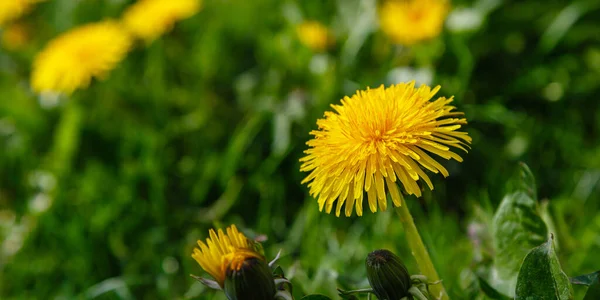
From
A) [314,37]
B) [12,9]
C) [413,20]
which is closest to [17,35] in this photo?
[12,9]

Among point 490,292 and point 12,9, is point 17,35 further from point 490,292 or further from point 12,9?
point 490,292

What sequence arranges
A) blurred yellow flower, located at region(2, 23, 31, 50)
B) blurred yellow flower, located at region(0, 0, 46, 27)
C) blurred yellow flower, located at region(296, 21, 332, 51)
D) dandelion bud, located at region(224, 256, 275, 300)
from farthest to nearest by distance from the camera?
1. blurred yellow flower, located at region(2, 23, 31, 50)
2. blurred yellow flower, located at region(0, 0, 46, 27)
3. blurred yellow flower, located at region(296, 21, 332, 51)
4. dandelion bud, located at region(224, 256, 275, 300)

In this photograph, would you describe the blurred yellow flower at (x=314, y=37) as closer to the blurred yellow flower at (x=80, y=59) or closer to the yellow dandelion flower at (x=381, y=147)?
the blurred yellow flower at (x=80, y=59)

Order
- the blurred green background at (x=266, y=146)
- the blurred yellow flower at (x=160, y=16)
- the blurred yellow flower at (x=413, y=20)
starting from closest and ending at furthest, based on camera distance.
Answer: the blurred green background at (x=266, y=146) < the blurred yellow flower at (x=413, y=20) < the blurred yellow flower at (x=160, y=16)

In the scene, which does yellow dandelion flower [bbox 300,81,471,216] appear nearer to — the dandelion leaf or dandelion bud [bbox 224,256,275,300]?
dandelion bud [bbox 224,256,275,300]

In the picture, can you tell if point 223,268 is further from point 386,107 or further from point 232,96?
point 232,96

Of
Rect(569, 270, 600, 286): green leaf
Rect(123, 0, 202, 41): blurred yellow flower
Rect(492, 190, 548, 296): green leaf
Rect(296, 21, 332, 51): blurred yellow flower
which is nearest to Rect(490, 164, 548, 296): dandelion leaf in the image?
Rect(492, 190, 548, 296): green leaf

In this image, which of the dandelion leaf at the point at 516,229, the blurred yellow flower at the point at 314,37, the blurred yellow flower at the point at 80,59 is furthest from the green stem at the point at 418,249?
the blurred yellow flower at the point at 80,59
